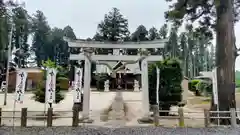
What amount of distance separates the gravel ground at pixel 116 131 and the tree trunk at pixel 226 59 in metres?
1.39

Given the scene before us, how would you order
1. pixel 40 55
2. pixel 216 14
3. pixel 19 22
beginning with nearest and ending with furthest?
pixel 19 22
pixel 216 14
pixel 40 55

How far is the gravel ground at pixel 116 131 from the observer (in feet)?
20.1

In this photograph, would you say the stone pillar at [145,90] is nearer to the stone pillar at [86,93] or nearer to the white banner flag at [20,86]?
the stone pillar at [86,93]

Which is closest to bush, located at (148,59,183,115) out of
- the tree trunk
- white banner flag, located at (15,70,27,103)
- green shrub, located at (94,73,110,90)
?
the tree trunk

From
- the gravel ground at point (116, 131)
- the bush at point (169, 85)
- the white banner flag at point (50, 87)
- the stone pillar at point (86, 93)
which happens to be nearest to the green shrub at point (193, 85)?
the bush at point (169, 85)

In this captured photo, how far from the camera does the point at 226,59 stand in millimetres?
7777

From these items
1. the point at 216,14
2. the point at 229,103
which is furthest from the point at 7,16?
the point at 229,103

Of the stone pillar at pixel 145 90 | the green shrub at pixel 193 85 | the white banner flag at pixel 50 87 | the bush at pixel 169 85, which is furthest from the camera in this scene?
the green shrub at pixel 193 85

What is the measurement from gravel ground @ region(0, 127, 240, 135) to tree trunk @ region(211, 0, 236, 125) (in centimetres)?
139

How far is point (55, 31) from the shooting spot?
42.0 m

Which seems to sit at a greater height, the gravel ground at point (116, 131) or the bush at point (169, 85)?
the bush at point (169, 85)

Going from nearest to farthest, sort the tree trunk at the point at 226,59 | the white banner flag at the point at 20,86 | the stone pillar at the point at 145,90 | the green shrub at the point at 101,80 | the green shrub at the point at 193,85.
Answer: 1. the white banner flag at the point at 20,86
2. the tree trunk at the point at 226,59
3. the stone pillar at the point at 145,90
4. the green shrub at the point at 193,85
5. the green shrub at the point at 101,80

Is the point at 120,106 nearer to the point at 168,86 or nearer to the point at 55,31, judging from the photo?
the point at 168,86

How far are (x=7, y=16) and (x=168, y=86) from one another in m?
6.95
